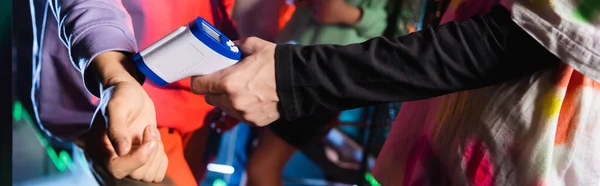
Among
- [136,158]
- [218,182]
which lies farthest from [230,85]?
[218,182]

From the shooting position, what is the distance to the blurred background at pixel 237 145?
0.59 m

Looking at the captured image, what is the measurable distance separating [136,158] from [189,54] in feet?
0.38

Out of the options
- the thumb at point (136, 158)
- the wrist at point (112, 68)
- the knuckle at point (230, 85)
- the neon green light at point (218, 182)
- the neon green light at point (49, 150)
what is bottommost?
the neon green light at point (218, 182)

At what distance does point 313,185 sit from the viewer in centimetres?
71

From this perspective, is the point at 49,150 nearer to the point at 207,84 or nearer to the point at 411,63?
the point at 207,84

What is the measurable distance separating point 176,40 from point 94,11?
0.37 feet

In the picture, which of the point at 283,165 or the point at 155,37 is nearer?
the point at 155,37

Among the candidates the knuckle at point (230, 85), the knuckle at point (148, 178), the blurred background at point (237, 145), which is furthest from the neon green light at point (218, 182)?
the knuckle at point (230, 85)

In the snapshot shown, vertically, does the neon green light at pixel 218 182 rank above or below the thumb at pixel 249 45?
below

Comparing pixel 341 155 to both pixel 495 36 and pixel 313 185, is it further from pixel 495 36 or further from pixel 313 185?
pixel 495 36

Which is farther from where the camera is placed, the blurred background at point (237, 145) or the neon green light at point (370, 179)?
the neon green light at point (370, 179)

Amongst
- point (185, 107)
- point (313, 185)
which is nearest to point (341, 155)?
point (313, 185)

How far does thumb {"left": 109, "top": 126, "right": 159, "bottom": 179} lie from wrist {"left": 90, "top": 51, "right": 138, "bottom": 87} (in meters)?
0.06

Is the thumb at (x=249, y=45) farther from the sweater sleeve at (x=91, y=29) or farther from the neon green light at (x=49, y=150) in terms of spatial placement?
the neon green light at (x=49, y=150)
